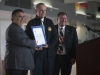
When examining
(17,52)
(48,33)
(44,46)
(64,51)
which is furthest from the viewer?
(64,51)

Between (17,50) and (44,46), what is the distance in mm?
441

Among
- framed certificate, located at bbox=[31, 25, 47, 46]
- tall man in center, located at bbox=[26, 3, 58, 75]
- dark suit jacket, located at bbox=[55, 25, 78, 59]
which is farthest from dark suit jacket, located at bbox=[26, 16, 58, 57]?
dark suit jacket, located at bbox=[55, 25, 78, 59]

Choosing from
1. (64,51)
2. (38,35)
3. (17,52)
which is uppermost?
(38,35)

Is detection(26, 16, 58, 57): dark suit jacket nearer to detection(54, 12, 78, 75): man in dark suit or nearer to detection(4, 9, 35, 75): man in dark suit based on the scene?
detection(54, 12, 78, 75): man in dark suit

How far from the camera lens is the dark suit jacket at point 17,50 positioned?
1.90 metres

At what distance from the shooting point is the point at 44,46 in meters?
2.20

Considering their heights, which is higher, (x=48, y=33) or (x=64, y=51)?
(x=48, y=33)

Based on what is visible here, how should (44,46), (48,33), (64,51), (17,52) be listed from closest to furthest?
(17,52), (44,46), (48,33), (64,51)

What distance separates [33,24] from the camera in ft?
7.53

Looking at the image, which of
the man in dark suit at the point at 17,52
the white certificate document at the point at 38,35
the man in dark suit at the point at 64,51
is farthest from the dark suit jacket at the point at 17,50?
the man in dark suit at the point at 64,51

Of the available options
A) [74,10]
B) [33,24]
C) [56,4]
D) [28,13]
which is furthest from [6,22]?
[33,24]

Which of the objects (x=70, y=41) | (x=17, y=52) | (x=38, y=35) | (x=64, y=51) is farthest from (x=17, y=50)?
(x=70, y=41)

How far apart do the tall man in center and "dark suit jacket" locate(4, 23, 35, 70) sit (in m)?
0.25

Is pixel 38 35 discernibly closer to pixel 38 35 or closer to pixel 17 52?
pixel 38 35
